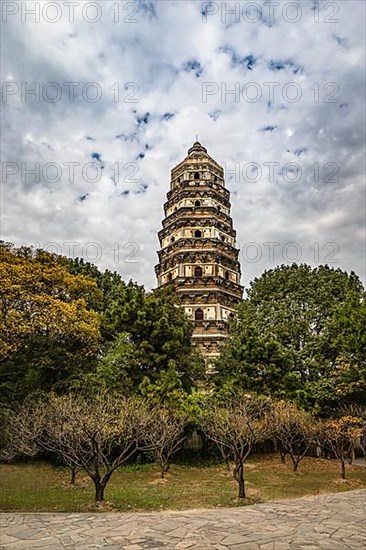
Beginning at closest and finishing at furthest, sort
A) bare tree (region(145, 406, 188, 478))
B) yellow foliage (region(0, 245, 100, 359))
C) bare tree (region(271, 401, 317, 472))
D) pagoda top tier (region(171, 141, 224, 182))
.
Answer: bare tree (region(145, 406, 188, 478)) → yellow foliage (region(0, 245, 100, 359)) → bare tree (region(271, 401, 317, 472)) → pagoda top tier (region(171, 141, 224, 182))

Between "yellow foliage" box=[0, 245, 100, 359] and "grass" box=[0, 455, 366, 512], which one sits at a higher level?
"yellow foliage" box=[0, 245, 100, 359]

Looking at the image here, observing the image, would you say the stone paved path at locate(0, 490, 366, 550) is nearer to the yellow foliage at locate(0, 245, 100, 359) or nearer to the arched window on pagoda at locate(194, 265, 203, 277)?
the yellow foliage at locate(0, 245, 100, 359)

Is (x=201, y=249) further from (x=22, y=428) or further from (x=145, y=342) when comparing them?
(x=22, y=428)

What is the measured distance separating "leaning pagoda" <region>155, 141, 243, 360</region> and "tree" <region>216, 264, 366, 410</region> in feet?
14.1

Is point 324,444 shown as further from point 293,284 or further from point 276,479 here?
point 293,284

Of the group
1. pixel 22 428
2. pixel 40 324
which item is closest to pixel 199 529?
→ pixel 22 428

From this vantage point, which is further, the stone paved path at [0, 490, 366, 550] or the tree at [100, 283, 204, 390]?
the tree at [100, 283, 204, 390]

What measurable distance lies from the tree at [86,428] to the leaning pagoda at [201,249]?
1376 centimetres

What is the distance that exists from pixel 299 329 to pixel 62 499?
14.3 m

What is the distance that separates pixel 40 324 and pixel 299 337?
1291 centimetres

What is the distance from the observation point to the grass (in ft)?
40.6

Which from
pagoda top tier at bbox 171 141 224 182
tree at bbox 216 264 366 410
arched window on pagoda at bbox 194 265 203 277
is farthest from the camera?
pagoda top tier at bbox 171 141 224 182

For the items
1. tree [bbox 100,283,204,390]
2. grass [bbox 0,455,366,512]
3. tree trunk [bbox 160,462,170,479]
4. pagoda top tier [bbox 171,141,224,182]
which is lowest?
grass [bbox 0,455,366,512]

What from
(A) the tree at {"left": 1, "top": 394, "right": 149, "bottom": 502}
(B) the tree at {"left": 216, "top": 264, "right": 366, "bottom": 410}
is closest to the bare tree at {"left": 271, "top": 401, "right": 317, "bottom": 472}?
(B) the tree at {"left": 216, "top": 264, "right": 366, "bottom": 410}
